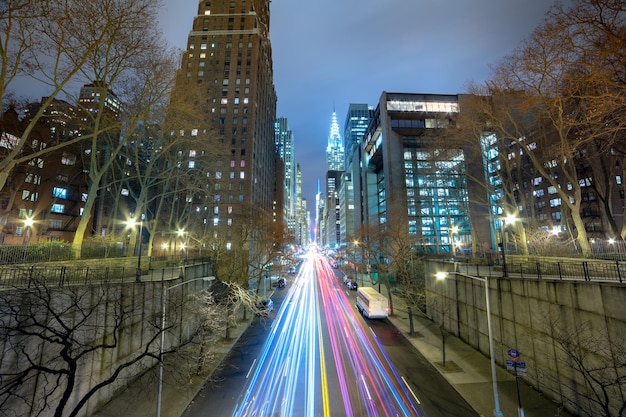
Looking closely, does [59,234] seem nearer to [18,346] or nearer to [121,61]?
[121,61]

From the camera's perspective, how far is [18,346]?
8.95 m

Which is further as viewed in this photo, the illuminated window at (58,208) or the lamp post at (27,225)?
the illuminated window at (58,208)

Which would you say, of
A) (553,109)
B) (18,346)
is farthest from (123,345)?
(553,109)

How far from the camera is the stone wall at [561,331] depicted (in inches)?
420

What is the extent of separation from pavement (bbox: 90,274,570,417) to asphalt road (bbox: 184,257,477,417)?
57 centimetres

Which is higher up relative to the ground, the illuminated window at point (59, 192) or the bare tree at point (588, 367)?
the illuminated window at point (59, 192)

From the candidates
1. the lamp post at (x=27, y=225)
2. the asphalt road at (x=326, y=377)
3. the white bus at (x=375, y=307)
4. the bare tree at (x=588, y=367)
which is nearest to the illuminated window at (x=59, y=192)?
the lamp post at (x=27, y=225)

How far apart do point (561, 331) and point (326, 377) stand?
495 inches

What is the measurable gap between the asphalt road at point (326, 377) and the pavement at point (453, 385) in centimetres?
57

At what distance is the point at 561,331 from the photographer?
12844 mm

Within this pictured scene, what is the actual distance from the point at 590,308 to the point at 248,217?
119ft

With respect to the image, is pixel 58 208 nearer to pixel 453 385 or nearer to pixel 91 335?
pixel 91 335

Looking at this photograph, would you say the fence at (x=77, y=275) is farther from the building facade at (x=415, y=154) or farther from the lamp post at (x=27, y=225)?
the building facade at (x=415, y=154)

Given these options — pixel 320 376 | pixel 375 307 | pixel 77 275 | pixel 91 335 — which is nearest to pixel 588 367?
pixel 320 376
